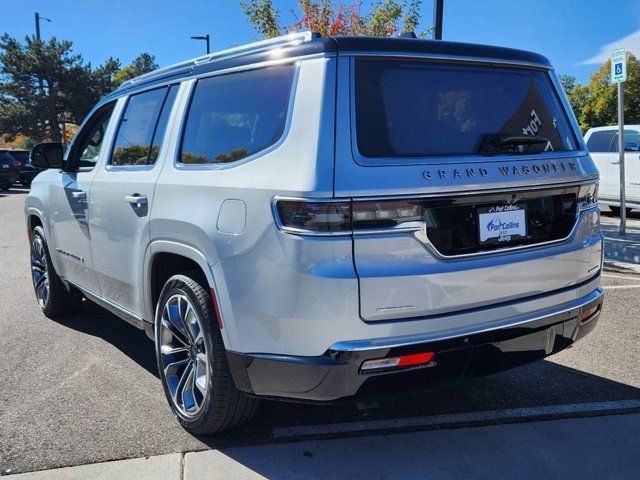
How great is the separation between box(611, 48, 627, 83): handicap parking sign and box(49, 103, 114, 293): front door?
7350 mm

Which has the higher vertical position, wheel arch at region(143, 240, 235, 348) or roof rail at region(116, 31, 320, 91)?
roof rail at region(116, 31, 320, 91)

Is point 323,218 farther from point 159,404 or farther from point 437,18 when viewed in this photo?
point 437,18

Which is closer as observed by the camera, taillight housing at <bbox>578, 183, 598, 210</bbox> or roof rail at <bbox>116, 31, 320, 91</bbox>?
roof rail at <bbox>116, 31, 320, 91</bbox>

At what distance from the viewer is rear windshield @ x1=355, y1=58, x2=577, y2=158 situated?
243 cm

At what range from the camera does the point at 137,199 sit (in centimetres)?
330

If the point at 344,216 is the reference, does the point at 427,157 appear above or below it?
above

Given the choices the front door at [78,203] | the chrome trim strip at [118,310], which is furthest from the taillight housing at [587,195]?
the front door at [78,203]

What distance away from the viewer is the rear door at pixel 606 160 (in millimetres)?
11281

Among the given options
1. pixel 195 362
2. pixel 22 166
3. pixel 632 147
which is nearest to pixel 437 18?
pixel 632 147

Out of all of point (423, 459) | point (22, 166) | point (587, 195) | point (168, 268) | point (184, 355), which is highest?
point (22, 166)

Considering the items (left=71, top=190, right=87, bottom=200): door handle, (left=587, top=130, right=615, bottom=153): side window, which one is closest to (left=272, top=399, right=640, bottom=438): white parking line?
(left=71, top=190, right=87, bottom=200): door handle

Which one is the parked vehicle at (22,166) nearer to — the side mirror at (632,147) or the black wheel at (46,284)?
the black wheel at (46,284)

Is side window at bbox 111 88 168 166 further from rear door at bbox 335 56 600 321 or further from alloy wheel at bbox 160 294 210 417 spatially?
rear door at bbox 335 56 600 321

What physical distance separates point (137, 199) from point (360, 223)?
1593 mm
